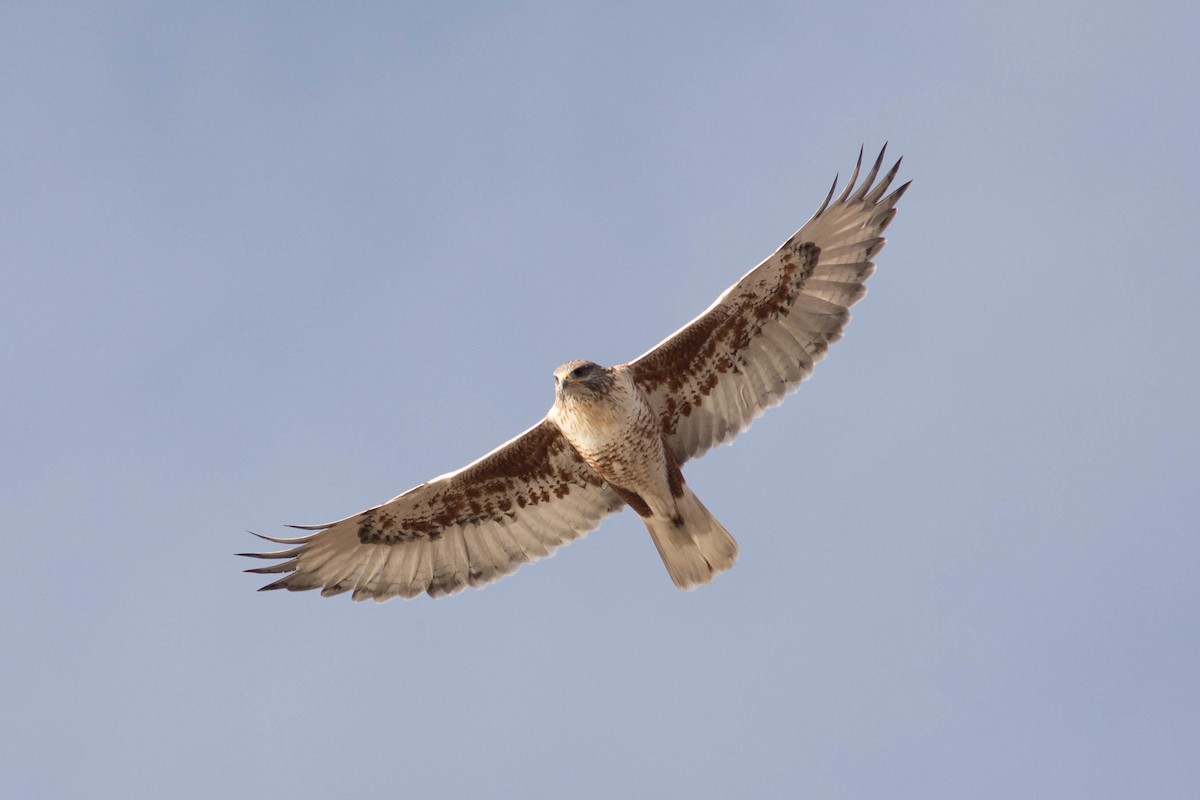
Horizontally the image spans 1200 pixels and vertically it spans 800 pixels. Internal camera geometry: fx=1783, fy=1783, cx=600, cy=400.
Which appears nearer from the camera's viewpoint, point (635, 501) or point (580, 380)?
point (580, 380)

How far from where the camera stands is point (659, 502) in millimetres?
14148

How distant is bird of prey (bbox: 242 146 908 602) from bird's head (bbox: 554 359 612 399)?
1 centimetres

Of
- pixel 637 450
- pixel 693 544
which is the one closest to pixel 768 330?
pixel 637 450

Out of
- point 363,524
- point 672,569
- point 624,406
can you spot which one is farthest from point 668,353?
point 363,524

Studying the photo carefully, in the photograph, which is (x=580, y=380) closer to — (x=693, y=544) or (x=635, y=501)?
(x=635, y=501)

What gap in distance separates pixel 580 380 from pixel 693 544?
186 centimetres

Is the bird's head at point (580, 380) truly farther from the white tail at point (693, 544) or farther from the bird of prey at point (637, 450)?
the white tail at point (693, 544)

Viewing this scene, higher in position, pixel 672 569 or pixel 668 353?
pixel 668 353

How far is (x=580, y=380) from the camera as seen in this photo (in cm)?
1333

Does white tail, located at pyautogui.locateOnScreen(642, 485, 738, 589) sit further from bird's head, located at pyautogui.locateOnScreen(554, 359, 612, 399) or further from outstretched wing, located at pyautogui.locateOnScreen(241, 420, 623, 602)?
bird's head, located at pyautogui.locateOnScreen(554, 359, 612, 399)

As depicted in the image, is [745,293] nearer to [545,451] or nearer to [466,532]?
[545,451]

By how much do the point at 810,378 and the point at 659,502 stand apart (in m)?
1.55

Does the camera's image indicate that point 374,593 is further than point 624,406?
Yes

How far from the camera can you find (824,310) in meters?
14.1
